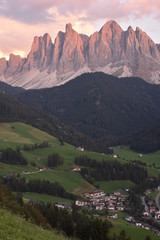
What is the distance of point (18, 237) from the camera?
24.7 m

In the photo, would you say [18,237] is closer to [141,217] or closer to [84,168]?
[141,217]

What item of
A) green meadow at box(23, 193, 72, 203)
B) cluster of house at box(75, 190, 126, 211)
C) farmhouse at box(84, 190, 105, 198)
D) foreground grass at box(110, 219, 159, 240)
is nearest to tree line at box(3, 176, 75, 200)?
green meadow at box(23, 193, 72, 203)

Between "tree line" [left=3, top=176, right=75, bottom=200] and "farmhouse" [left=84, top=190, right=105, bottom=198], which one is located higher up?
"tree line" [left=3, top=176, right=75, bottom=200]

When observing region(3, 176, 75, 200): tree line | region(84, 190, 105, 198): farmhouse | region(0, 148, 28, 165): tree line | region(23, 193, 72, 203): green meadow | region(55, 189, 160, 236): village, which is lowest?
region(55, 189, 160, 236): village

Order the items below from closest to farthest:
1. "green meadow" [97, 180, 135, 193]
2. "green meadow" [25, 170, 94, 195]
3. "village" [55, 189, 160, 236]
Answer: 1. "village" [55, 189, 160, 236]
2. "green meadow" [25, 170, 94, 195]
3. "green meadow" [97, 180, 135, 193]

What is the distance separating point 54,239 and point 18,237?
694 cm

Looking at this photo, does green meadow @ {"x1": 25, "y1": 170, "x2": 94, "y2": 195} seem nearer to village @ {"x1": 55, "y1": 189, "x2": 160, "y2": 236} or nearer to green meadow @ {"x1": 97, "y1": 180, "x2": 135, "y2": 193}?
village @ {"x1": 55, "y1": 189, "x2": 160, "y2": 236}

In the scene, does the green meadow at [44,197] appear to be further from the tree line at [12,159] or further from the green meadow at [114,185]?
the tree line at [12,159]

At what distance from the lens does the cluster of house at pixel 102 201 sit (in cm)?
15151

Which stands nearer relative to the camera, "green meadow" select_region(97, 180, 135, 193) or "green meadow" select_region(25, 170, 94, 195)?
"green meadow" select_region(25, 170, 94, 195)

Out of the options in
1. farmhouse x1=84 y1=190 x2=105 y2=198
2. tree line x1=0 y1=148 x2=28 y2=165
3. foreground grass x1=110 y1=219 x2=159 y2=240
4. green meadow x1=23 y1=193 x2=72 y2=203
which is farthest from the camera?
tree line x1=0 y1=148 x2=28 y2=165

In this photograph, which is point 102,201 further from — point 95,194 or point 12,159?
point 12,159

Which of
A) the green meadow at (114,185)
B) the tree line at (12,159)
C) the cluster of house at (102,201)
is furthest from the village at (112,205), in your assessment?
the tree line at (12,159)

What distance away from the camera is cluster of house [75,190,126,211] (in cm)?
15151
